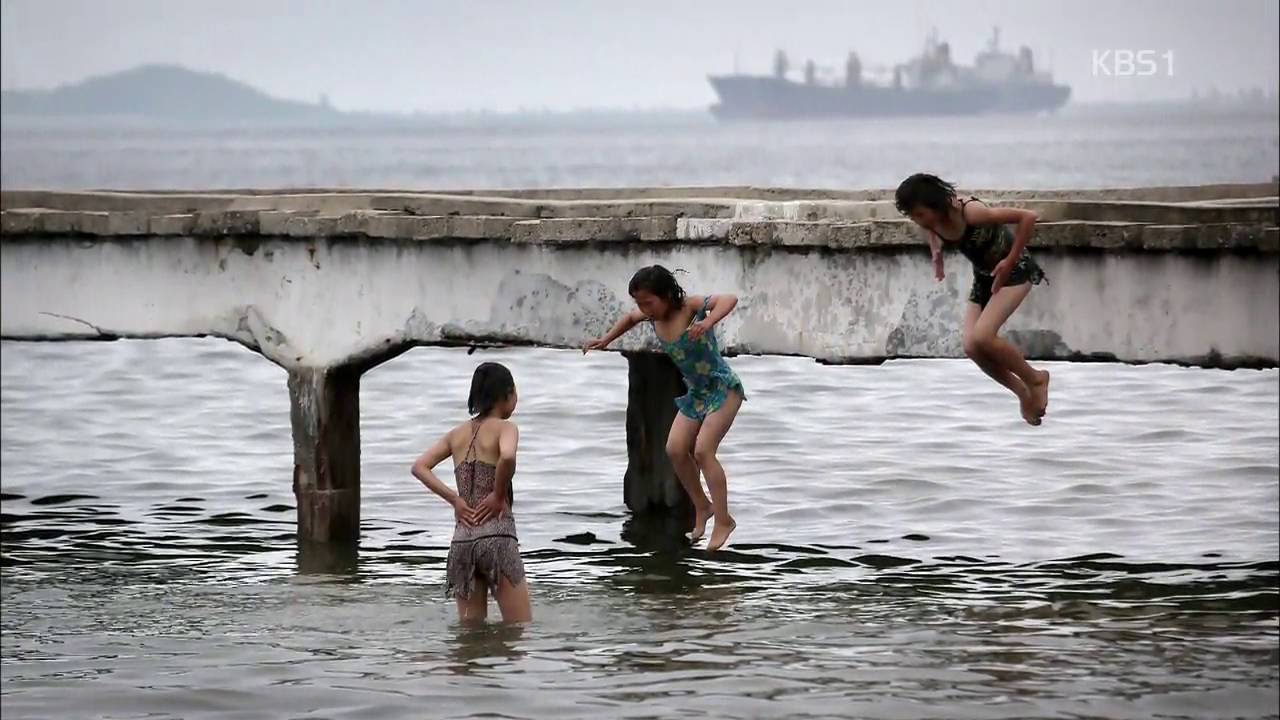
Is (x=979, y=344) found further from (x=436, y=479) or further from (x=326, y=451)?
(x=326, y=451)

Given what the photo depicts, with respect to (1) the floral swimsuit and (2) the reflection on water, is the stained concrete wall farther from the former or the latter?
(2) the reflection on water

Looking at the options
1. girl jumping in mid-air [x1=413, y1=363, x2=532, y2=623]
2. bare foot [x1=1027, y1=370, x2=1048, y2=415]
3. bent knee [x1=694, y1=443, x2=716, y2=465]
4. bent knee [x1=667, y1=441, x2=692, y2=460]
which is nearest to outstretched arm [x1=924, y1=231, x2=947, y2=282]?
bare foot [x1=1027, y1=370, x2=1048, y2=415]

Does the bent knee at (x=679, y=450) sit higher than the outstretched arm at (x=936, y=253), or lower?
lower

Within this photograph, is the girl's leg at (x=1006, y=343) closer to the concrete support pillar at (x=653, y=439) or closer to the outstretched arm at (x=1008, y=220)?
the outstretched arm at (x=1008, y=220)

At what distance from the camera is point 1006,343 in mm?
11031

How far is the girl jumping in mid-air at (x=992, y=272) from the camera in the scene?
10.7m

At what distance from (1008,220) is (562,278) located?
3.42m

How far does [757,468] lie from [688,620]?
26.0 feet

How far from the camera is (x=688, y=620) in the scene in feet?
40.6

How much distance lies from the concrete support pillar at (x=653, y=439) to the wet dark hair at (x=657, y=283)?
4.39m

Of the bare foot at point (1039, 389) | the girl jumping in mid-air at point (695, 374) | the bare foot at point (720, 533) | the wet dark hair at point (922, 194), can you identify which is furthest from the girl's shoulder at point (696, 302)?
the bare foot at point (1039, 389)

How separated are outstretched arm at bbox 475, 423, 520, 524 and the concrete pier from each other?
2.23m

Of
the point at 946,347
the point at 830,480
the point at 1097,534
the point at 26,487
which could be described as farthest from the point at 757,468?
the point at 946,347

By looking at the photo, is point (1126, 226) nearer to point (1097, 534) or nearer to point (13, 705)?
point (1097, 534)
